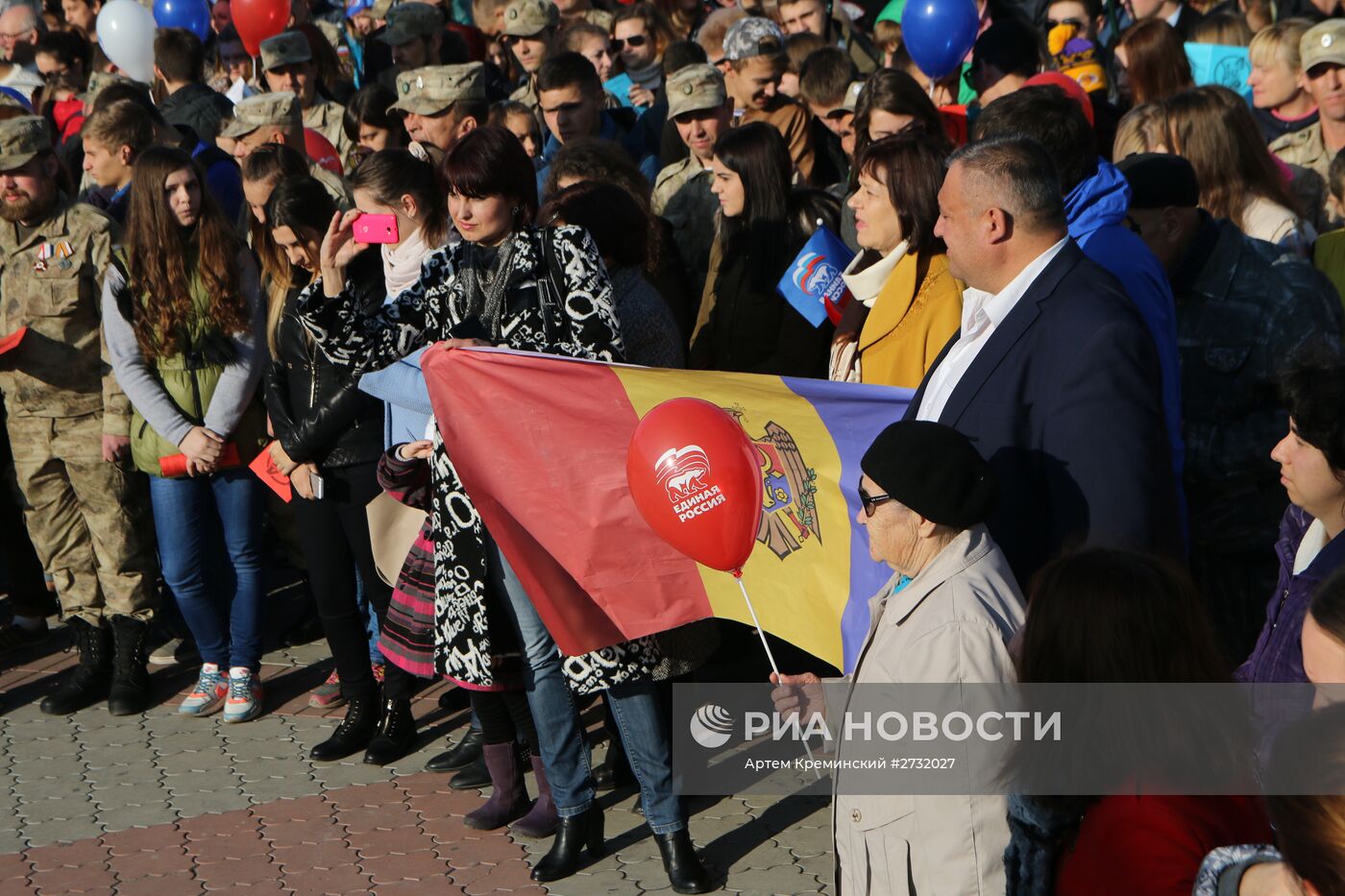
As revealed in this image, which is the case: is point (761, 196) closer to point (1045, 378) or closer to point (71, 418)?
point (1045, 378)

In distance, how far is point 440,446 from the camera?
4.79 metres

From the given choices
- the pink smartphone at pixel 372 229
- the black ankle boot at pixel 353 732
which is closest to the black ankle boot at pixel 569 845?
the black ankle boot at pixel 353 732

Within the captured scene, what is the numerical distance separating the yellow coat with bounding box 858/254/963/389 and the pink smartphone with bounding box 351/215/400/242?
1.68 m

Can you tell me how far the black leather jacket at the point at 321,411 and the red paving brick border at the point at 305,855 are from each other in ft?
4.34

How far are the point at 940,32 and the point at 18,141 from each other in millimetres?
4808

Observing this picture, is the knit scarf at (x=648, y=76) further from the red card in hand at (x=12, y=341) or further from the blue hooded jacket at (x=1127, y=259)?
the blue hooded jacket at (x=1127, y=259)

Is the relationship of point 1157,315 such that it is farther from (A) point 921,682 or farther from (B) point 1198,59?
(B) point 1198,59

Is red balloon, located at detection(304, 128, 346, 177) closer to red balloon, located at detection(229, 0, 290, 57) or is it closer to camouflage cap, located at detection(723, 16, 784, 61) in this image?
red balloon, located at detection(229, 0, 290, 57)

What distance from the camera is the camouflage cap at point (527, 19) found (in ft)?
32.6

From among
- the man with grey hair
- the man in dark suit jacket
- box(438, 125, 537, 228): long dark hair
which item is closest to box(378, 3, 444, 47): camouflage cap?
the man with grey hair

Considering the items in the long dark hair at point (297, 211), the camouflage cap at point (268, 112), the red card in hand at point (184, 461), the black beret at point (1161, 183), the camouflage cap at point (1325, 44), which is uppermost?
the camouflage cap at point (1325, 44)

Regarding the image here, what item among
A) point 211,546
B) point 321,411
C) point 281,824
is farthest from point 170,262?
point 281,824

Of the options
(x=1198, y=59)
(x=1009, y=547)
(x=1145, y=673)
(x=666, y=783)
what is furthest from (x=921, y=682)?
(x=1198, y=59)

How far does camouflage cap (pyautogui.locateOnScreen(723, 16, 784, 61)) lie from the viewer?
8039mm
